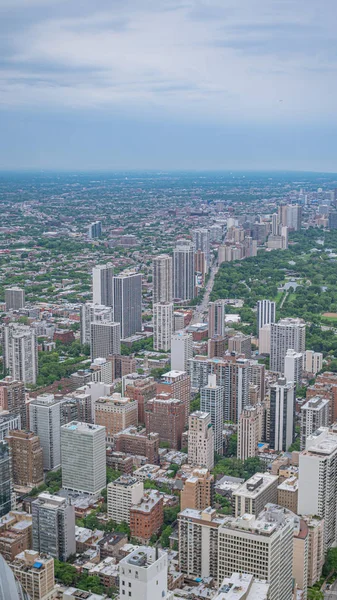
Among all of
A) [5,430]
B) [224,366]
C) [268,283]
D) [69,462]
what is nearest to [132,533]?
[69,462]

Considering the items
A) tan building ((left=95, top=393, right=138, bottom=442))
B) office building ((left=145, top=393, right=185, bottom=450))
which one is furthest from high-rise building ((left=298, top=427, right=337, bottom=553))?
tan building ((left=95, top=393, right=138, bottom=442))

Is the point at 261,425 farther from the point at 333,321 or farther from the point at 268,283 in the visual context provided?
the point at 268,283

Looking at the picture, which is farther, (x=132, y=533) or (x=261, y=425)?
(x=261, y=425)

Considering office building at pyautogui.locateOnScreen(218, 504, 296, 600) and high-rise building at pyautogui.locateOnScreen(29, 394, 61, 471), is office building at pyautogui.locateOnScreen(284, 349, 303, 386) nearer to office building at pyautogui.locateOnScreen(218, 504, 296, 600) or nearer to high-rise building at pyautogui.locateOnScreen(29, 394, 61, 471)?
high-rise building at pyautogui.locateOnScreen(29, 394, 61, 471)

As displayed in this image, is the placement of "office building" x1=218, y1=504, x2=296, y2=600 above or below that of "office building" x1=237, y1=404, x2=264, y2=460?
above

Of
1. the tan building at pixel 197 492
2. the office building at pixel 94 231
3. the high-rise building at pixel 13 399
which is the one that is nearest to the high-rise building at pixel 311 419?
the tan building at pixel 197 492

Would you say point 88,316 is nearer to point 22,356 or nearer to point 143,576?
point 22,356
